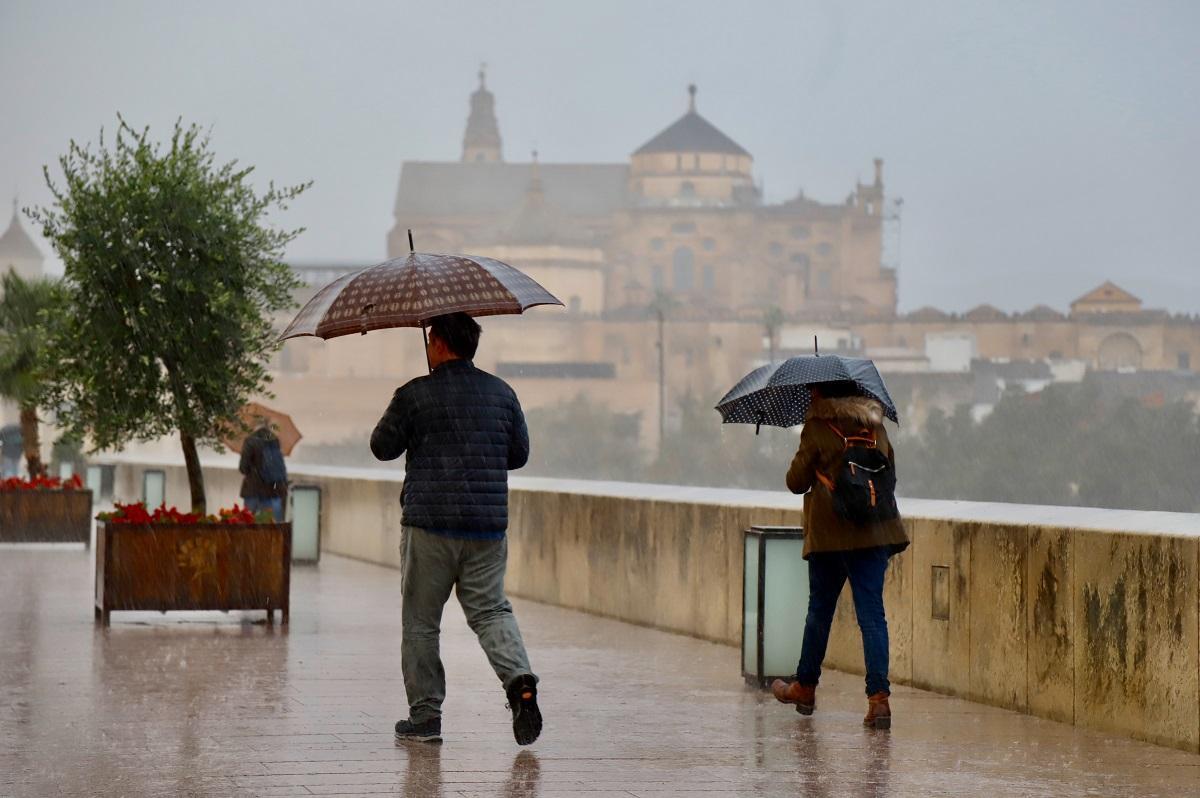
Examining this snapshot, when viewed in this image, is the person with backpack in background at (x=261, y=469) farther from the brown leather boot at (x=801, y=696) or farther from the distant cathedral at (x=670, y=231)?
the distant cathedral at (x=670, y=231)

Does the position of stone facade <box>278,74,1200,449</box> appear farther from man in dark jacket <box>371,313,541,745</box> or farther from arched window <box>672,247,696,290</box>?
man in dark jacket <box>371,313,541,745</box>

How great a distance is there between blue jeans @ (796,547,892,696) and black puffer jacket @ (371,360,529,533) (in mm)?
1457

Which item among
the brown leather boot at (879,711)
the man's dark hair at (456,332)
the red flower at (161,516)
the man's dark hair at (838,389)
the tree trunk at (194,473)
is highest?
the man's dark hair at (456,332)

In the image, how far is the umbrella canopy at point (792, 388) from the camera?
724 centimetres

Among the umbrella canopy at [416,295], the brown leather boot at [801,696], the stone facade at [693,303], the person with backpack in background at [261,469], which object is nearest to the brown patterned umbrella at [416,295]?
the umbrella canopy at [416,295]

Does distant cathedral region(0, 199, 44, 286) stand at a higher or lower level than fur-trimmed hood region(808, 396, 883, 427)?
higher

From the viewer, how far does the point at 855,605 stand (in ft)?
24.0

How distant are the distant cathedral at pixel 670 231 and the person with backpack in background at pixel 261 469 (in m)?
97.8

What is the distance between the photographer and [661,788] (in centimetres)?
565

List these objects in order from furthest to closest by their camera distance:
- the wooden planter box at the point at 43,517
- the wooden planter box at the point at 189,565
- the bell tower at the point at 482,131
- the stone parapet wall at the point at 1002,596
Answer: the bell tower at the point at 482,131 < the wooden planter box at the point at 43,517 < the wooden planter box at the point at 189,565 < the stone parapet wall at the point at 1002,596

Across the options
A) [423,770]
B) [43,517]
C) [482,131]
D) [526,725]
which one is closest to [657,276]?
[482,131]

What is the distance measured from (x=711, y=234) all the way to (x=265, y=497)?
109 m

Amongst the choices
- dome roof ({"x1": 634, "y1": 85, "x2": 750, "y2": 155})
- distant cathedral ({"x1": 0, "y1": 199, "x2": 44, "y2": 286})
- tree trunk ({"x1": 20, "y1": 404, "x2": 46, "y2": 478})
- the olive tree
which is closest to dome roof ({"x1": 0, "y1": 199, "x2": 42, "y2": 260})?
distant cathedral ({"x1": 0, "y1": 199, "x2": 44, "y2": 286})

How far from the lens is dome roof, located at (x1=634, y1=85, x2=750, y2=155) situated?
136 m
